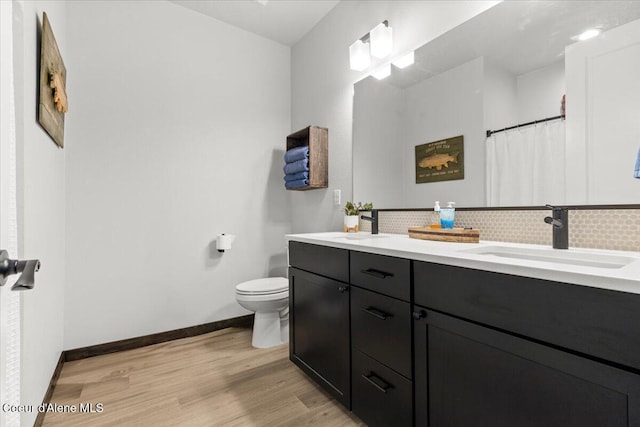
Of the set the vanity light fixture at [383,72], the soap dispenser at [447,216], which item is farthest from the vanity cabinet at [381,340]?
the vanity light fixture at [383,72]

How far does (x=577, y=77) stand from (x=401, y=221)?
107 centimetres

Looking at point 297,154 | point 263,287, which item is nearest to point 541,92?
point 297,154

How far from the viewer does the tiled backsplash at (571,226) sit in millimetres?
1072

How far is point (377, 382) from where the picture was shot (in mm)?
1268

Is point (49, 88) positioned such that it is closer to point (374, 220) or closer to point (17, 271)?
point (17, 271)

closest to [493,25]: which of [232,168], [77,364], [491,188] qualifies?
Result: [491,188]

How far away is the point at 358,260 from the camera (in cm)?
137

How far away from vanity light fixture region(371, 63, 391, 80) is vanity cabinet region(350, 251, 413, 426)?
4.20ft

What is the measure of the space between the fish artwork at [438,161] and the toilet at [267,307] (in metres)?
1.29

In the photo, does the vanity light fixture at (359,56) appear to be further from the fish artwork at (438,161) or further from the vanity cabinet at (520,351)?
the vanity cabinet at (520,351)

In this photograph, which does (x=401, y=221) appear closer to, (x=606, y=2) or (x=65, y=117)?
(x=606, y=2)

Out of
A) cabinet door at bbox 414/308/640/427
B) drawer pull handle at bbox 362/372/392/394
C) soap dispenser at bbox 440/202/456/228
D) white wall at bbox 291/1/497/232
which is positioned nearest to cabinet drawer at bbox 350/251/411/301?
cabinet door at bbox 414/308/640/427

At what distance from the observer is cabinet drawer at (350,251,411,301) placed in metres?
1.15

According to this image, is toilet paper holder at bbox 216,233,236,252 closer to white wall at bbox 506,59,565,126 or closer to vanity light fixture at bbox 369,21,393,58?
vanity light fixture at bbox 369,21,393,58
